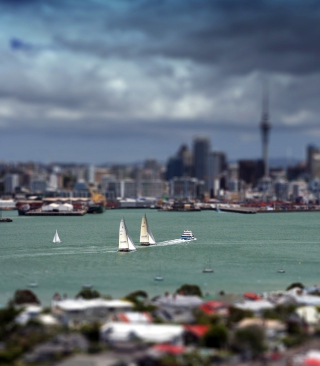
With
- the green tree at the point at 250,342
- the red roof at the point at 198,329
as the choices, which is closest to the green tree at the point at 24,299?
the red roof at the point at 198,329

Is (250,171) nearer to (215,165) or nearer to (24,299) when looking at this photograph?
(215,165)

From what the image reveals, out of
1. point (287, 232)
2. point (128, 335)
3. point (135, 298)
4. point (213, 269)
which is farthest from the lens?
point (287, 232)

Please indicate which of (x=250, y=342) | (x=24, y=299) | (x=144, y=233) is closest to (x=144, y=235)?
(x=144, y=233)

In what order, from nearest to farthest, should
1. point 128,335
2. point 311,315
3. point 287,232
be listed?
point 128,335 < point 311,315 < point 287,232

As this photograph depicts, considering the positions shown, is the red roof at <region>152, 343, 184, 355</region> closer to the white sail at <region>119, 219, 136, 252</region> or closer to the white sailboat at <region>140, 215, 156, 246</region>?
the white sail at <region>119, 219, 136, 252</region>

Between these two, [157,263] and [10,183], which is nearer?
[157,263]

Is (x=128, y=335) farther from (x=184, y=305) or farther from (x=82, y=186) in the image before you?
(x=82, y=186)

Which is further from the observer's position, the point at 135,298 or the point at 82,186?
the point at 82,186

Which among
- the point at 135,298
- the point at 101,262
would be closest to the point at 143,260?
the point at 101,262
